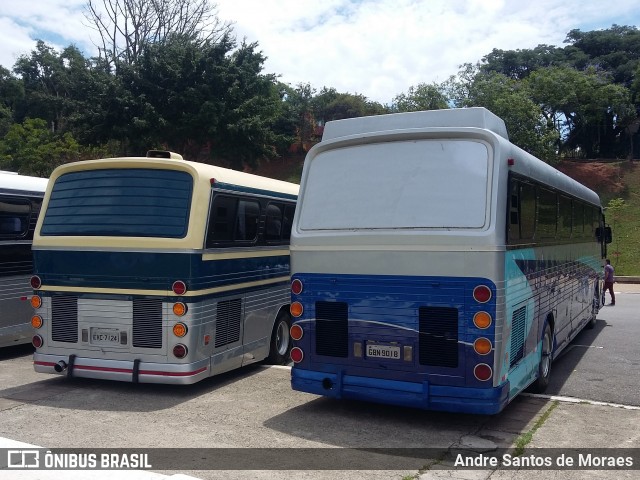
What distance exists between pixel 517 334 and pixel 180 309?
382 centimetres

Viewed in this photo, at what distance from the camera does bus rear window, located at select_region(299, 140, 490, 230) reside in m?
6.38

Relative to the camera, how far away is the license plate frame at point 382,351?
21.5 feet

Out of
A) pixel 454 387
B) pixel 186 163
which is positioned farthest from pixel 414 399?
pixel 186 163

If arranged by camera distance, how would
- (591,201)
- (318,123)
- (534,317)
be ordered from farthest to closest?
(318,123)
(591,201)
(534,317)

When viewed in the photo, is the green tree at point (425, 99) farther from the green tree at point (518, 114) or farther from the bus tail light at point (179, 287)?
the bus tail light at point (179, 287)

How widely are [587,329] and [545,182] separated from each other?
753cm

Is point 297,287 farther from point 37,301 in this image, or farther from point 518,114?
point 518,114

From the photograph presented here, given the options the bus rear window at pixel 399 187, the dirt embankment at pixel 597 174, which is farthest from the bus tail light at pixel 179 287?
the dirt embankment at pixel 597 174

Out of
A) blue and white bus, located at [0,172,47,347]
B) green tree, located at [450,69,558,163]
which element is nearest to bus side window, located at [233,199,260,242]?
blue and white bus, located at [0,172,47,347]

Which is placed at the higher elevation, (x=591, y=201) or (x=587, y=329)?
(x=591, y=201)

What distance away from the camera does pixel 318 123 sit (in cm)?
5466

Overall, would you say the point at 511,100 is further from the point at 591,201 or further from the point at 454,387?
the point at 454,387

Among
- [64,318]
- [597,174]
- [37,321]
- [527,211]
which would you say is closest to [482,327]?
[527,211]

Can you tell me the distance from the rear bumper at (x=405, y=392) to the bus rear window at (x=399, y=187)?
1.58 meters
